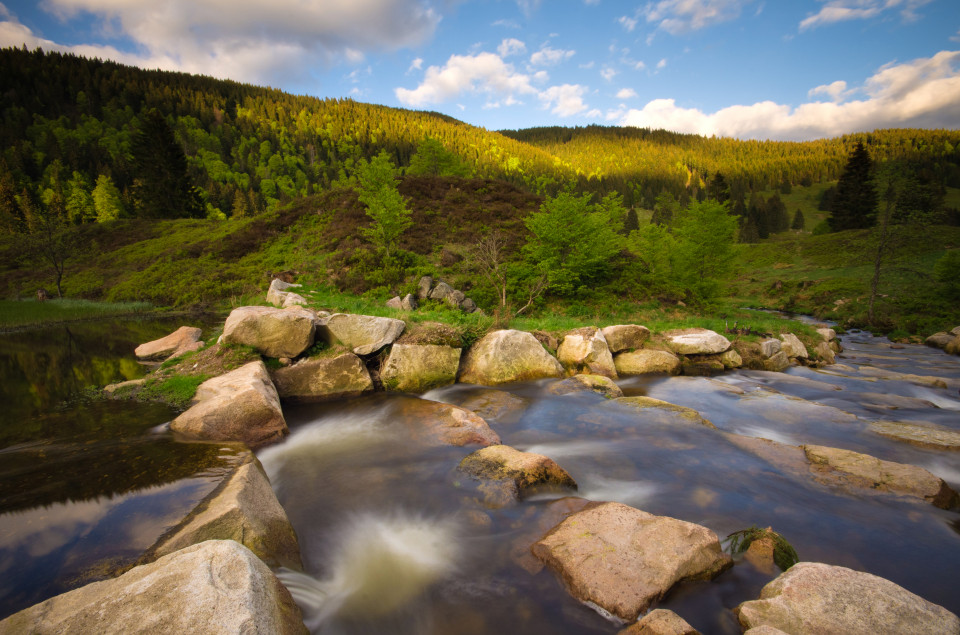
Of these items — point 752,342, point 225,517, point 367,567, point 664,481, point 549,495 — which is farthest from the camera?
point 752,342

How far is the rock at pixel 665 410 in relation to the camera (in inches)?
341

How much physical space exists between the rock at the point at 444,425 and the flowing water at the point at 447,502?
23 centimetres

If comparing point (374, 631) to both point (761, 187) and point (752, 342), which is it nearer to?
point (752, 342)

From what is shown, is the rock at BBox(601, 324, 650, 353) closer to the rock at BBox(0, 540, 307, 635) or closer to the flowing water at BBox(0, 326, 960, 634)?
the flowing water at BBox(0, 326, 960, 634)

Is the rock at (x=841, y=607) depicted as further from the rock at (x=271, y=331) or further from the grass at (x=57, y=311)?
the grass at (x=57, y=311)

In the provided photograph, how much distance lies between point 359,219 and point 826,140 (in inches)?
8949

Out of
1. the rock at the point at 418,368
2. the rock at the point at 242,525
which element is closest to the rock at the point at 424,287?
the rock at the point at 418,368

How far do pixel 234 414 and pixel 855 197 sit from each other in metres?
78.7

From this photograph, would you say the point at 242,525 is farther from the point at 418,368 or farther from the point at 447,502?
the point at 418,368

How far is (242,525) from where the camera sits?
13.2 ft

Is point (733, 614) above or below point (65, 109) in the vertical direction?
below

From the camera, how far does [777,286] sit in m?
37.7

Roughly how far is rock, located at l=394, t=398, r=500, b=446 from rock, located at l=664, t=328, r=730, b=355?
30.2ft

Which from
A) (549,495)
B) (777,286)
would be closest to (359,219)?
(549,495)
